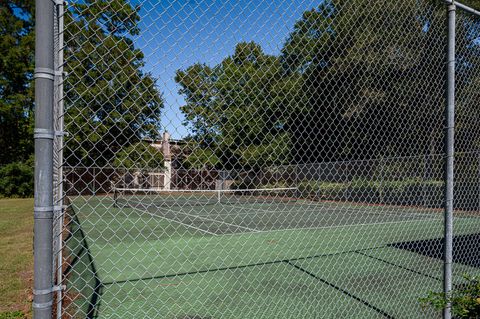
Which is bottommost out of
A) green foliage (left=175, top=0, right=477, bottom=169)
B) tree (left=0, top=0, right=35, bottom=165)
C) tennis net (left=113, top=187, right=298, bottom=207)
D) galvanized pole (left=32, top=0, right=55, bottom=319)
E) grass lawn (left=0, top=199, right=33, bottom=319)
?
tennis net (left=113, top=187, right=298, bottom=207)

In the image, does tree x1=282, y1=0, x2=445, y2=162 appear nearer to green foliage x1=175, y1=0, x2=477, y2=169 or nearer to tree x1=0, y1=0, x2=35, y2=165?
green foliage x1=175, y1=0, x2=477, y2=169

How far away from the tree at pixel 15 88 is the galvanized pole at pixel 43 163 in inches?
1271

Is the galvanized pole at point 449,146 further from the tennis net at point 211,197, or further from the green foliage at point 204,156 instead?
the tennis net at point 211,197

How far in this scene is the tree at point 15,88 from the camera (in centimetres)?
3030

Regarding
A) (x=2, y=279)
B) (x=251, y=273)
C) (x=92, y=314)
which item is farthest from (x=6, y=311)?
(x=251, y=273)

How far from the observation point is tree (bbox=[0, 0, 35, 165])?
30.3 meters

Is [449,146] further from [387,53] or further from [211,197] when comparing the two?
[211,197]

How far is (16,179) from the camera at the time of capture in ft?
92.2

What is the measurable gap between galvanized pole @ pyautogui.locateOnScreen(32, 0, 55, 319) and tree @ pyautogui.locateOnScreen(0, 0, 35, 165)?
32289mm

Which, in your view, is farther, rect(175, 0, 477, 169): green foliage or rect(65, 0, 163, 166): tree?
rect(175, 0, 477, 169): green foliage

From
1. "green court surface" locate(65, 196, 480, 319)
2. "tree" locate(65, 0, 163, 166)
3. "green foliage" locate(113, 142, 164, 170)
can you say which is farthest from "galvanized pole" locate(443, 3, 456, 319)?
"green foliage" locate(113, 142, 164, 170)

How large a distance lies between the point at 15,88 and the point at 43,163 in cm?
3691

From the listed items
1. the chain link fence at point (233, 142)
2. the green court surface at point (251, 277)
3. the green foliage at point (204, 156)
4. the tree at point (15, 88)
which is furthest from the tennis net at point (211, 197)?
the tree at point (15, 88)

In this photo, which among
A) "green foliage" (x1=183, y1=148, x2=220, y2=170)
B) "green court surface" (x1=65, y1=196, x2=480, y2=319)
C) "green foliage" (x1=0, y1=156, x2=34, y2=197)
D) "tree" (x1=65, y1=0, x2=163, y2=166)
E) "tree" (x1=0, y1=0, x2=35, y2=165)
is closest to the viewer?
"tree" (x1=65, y1=0, x2=163, y2=166)
